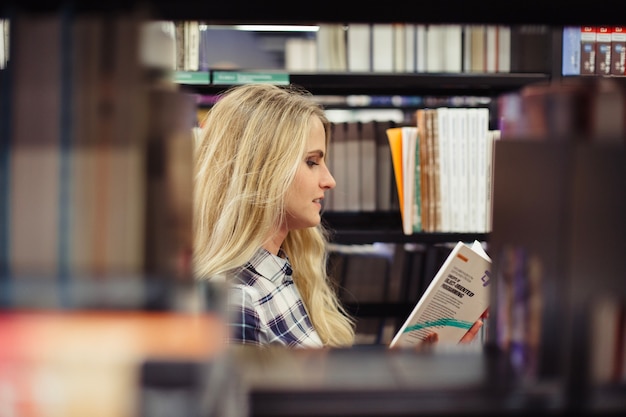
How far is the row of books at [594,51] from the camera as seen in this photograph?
2627 mm

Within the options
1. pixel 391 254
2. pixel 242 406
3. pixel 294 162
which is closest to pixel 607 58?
pixel 391 254

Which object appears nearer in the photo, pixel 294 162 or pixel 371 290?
pixel 294 162

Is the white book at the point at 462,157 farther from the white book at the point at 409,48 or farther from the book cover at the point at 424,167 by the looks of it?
the white book at the point at 409,48

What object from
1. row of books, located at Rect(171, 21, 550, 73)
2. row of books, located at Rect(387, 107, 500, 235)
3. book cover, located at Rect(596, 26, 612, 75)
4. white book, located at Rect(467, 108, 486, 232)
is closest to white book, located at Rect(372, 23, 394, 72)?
row of books, located at Rect(171, 21, 550, 73)

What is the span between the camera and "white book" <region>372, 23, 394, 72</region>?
259cm

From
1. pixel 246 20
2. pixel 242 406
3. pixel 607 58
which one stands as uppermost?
pixel 607 58

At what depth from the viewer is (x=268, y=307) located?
5.97 ft

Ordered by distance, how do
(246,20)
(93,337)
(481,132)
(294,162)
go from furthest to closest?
(481,132)
(294,162)
(246,20)
(93,337)

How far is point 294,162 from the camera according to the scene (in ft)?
6.47

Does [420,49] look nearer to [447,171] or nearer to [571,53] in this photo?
[447,171]

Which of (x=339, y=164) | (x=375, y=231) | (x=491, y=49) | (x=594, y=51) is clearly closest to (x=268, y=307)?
(x=375, y=231)

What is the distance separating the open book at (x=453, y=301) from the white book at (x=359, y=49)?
1.04m

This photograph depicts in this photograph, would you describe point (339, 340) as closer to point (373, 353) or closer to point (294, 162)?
point (294, 162)

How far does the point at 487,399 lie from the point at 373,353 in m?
0.15
